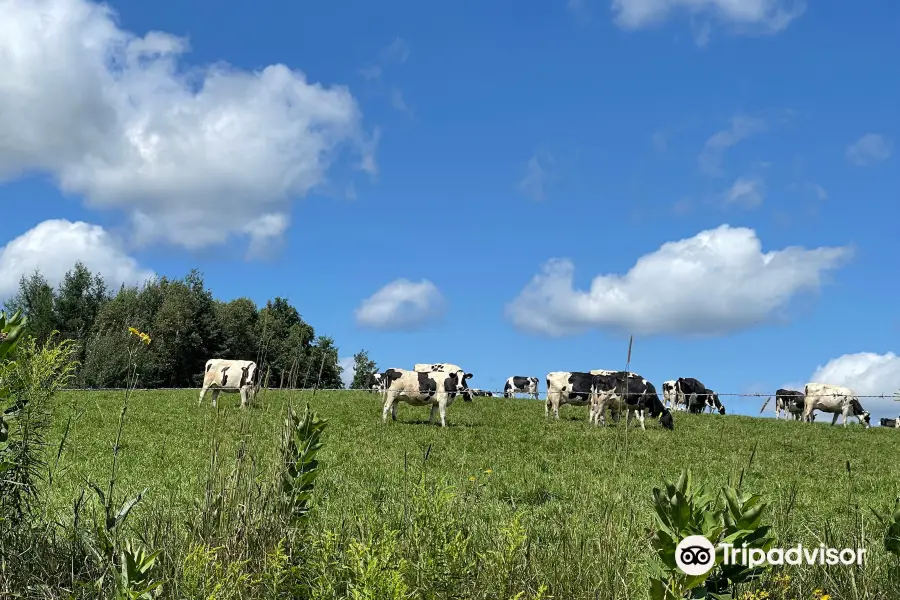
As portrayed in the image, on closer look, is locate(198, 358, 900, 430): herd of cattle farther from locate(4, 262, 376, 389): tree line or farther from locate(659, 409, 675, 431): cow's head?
locate(4, 262, 376, 389): tree line

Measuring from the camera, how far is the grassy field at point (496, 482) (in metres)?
4.10

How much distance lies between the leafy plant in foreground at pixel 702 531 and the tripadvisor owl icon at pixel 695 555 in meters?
0.03

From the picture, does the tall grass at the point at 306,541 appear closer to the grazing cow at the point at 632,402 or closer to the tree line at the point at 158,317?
the grazing cow at the point at 632,402

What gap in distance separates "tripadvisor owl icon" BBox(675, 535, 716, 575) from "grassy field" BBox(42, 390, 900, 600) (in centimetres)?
33

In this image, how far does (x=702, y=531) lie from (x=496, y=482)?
7.99 metres

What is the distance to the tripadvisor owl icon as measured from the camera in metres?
3.48

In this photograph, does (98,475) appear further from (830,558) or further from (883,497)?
(883,497)

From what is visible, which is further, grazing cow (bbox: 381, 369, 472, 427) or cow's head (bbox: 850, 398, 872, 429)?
cow's head (bbox: 850, 398, 872, 429)

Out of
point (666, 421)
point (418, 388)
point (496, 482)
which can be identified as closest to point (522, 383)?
point (666, 421)

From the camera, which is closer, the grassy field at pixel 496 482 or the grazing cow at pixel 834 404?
the grassy field at pixel 496 482

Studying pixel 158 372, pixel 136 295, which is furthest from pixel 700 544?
pixel 136 295

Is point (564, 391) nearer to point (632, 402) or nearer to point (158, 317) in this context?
point (632, 402)

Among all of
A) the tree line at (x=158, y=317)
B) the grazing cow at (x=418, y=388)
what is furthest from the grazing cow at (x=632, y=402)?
the tree line at (x=158, y=317)

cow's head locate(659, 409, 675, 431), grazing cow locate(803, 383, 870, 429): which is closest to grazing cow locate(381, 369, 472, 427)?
cow's head locate(659, 409, 675, 431)
